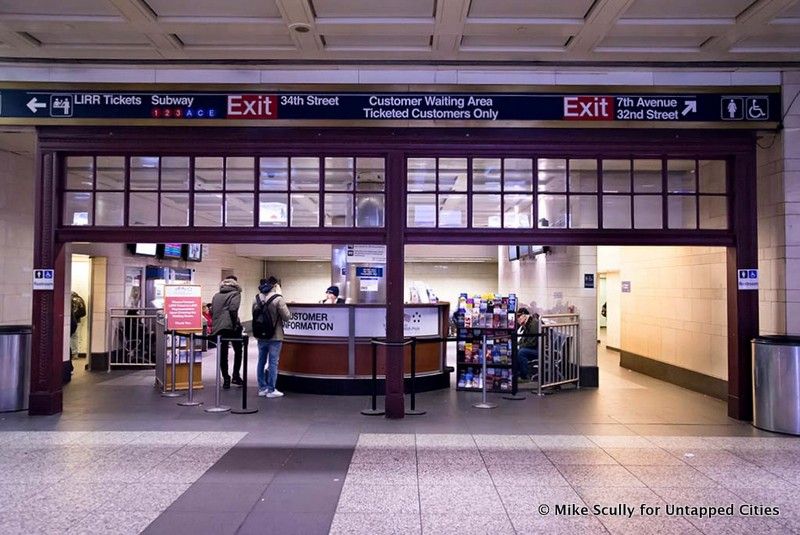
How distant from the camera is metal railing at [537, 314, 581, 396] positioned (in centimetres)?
902

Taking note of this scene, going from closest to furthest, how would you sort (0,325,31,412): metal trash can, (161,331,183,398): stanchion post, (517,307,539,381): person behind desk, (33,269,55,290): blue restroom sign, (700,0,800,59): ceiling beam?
(700,0,800,59): ceiling beam < (33,269,55,290): blue restroom sign < (0,325,31,412): metal trash can < (161,331,183,398): stanchion post < (517,307,539,381): person behind desk

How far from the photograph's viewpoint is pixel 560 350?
9.30m

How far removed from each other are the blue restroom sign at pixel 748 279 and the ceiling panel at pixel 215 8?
20.0 feet

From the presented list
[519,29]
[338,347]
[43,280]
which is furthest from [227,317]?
[519,29]

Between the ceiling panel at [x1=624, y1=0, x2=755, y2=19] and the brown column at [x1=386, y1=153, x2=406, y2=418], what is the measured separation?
3.01 meters

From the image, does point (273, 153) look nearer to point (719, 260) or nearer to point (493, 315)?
point (493, 315)

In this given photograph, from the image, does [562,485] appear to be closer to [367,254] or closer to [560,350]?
[560,350]

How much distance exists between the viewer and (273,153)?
7277mm

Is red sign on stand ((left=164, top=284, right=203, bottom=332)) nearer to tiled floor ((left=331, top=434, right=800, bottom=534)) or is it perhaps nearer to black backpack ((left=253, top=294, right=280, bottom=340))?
black backpack ((left=253, top=294, right=280, bottom=340))

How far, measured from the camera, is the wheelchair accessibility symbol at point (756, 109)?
22.7 ft

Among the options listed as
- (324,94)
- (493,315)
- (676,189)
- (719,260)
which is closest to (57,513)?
(324,94)

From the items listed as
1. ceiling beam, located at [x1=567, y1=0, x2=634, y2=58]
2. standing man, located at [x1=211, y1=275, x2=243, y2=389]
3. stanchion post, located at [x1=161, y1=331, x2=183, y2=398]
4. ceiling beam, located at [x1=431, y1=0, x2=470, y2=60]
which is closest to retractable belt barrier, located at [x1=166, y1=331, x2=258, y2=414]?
stanchion post, located at [x1=161, y1=331, x2=183, y2=398]

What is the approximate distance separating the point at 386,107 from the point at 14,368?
5.66 metres

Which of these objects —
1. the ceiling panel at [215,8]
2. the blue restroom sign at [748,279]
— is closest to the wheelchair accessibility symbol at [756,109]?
the blue restroom sign at [748,279]
